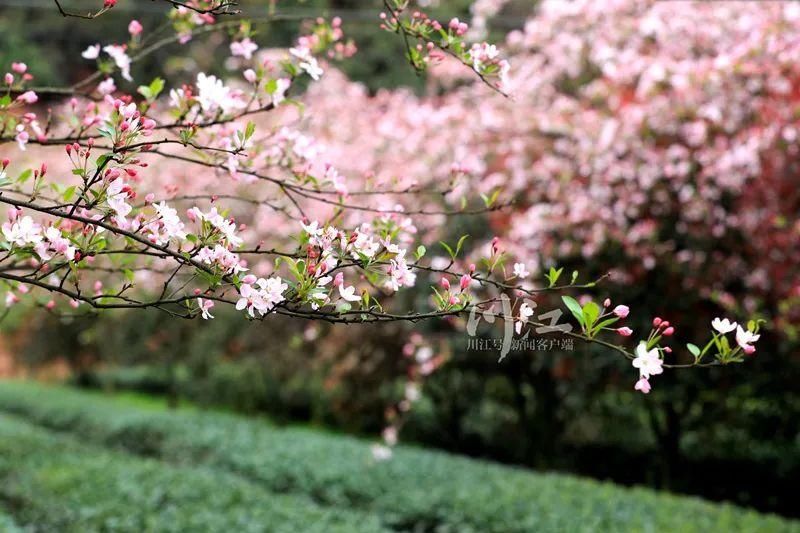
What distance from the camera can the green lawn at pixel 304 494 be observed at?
440 cm

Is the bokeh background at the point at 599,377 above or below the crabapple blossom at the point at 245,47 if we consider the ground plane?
below

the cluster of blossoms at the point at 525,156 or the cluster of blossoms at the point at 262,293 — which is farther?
the cluster of blossoms at the point at 525,156

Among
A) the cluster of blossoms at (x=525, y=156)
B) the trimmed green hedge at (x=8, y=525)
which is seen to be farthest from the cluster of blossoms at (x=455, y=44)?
the trimmed green hedge at (x=8, y=525)

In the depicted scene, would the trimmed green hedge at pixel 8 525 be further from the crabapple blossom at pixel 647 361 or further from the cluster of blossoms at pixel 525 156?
the crabapple blossom at pixel 647 361

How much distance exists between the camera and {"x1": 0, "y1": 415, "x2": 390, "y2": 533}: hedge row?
427cm

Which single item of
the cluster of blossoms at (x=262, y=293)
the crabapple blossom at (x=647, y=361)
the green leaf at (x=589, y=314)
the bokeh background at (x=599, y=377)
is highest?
the green leaf at (x=589, y=314)

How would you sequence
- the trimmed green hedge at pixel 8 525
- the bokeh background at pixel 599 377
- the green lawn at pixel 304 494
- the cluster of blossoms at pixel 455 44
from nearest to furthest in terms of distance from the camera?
the cluster of blossoms at pixel 455 44 < the trimmed green hedge at pixel 8 525 < the green lawn at pixel 304 494 < the bokeh background at pixel 599 377

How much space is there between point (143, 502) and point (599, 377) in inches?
162

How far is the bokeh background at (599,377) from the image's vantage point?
6.14m

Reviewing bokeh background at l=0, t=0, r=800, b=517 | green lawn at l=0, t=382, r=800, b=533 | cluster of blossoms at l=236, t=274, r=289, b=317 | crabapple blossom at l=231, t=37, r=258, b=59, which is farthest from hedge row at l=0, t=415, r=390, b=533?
cluster of blossoms at l=236, t=274, r=289, b=317

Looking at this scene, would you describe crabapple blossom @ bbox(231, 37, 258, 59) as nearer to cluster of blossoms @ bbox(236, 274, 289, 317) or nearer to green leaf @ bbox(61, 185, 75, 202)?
green leaf @ bbox(61, 185, 75, 202)

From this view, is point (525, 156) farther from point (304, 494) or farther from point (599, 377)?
point (304, 494)

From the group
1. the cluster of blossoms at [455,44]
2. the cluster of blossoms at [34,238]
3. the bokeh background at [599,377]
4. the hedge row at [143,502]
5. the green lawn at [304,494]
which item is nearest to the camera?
the cluster of blossoms at [34,238]

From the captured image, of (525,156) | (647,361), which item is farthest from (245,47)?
(525,156)
